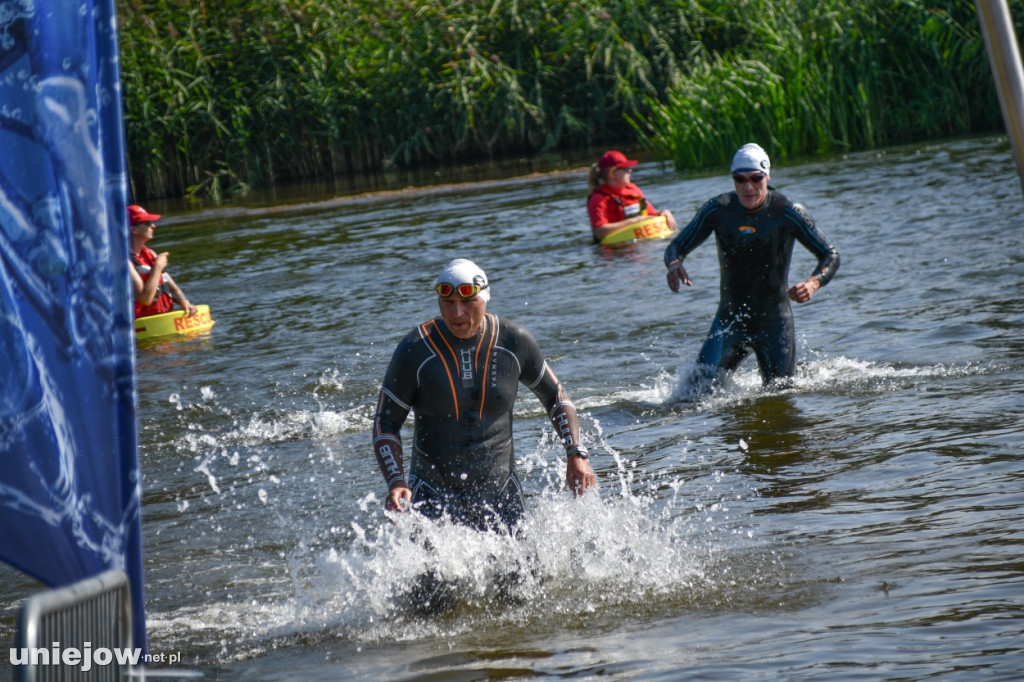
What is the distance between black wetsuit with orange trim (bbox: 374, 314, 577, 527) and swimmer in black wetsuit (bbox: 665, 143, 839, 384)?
2.93 m

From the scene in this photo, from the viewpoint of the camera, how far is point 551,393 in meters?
6.14

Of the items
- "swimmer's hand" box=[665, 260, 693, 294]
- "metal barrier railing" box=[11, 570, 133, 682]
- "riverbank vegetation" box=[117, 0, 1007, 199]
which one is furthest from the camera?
"riverbank vegetation" box=[117, 0, 1007, 199]

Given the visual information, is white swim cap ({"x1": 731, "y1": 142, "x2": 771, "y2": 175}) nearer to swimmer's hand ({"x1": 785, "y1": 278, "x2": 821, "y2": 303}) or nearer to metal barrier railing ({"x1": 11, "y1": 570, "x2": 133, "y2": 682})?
swimmer's hand ({"x1": 785, "y1": 278, "x2": 821, "y2": 303})

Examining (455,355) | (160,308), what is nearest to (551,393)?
(455,355)

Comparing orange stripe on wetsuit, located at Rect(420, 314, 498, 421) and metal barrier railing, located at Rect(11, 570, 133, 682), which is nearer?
metal barrier railing, located at Rect(11, 570, 133, 682)

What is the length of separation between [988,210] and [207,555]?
11.8 m

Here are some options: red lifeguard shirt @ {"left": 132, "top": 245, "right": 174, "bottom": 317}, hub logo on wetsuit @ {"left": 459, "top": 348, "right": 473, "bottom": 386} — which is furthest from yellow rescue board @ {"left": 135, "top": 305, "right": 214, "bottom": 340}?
hub logo on wetsuit @ {"left": 459, "top": 348, "right": 473, "bottom": 386}

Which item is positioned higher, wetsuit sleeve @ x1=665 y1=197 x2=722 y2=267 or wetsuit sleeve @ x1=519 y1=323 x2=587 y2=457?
wetsuit sleeve @ x1=665 y1=197 x2=722 y2=267

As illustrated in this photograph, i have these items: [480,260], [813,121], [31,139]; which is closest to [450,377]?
[31,139]

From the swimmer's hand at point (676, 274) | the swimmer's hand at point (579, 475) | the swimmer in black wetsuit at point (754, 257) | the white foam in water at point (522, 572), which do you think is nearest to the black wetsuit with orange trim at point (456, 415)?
the white foam in water at point (522, 572)

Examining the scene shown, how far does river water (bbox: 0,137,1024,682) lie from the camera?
5164 mm

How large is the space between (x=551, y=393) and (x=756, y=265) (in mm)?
3106

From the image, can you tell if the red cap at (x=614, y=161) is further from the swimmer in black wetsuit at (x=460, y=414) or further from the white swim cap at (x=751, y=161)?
the swimmer in black wetsuit at (x=460, y=414)

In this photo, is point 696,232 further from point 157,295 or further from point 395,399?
point 157,295
